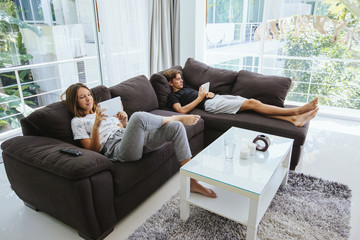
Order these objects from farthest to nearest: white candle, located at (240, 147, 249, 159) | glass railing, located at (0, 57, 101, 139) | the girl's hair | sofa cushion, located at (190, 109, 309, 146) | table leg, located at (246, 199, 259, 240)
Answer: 1. glass railing, located at (0, 57, 101, 139)
2. sofa cushion, located at (190, 109, 309, 146)
3. the girl's hair
4. white candle, located at (240, 147, 249, 159)
5. table leg, located at (246, 199, 259, 240)

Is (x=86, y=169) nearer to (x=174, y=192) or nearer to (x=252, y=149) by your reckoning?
(x=174, y=192)

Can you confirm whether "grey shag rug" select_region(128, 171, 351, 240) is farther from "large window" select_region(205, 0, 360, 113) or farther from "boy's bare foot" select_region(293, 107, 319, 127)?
"large window" select_region(205, 0, 360, 113)

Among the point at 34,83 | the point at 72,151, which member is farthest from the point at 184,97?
the point at 34,83

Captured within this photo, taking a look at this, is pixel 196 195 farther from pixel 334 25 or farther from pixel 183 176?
pixel 334 25

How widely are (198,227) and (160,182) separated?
556 mm

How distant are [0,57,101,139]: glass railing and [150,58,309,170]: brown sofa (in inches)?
57.3

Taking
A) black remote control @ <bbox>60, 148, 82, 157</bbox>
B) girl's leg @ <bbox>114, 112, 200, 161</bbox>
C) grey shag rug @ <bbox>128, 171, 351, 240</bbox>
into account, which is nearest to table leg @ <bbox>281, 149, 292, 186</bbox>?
grey shag rug @ <bbox>128, 171, 351, 240</bbox>

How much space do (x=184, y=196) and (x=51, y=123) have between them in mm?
1141

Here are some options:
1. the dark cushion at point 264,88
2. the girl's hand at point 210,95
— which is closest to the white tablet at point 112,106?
the girl's hand at point 210,95

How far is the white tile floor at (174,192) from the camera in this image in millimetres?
1821

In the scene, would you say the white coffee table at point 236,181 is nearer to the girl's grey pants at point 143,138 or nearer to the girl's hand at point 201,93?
the girl's grey pants at point 143,138

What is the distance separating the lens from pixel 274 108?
2779 mm

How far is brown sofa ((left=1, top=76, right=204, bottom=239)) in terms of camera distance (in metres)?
1.60

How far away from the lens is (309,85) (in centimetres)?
442
